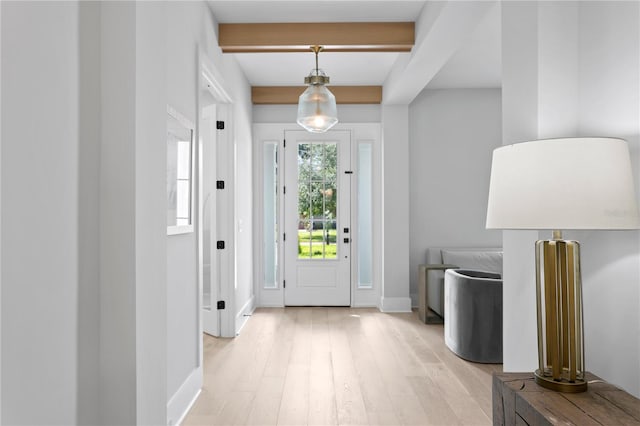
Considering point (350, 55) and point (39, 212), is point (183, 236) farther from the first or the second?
point (350, 55)

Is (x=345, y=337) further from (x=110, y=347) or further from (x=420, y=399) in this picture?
(x=110, y=347)

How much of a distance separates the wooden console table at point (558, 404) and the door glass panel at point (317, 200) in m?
4.00

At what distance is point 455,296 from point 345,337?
3.84 ft

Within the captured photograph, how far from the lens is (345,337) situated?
13.9 ft

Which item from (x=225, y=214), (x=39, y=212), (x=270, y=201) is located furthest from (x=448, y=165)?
(x=39, y=212)

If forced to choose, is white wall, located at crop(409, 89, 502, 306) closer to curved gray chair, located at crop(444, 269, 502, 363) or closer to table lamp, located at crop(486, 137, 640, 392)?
curved gray chair, located at crop(444, 269, 502, 363)

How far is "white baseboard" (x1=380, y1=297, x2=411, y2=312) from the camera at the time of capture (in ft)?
17.6

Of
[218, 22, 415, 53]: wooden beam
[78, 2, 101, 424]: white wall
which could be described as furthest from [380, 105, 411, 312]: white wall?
[78, 2, 101, 424]: white wall

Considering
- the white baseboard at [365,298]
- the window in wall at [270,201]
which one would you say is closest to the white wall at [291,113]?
the window in wall at [270,201]

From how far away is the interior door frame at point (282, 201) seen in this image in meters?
5.59

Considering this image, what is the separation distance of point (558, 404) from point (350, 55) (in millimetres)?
3665

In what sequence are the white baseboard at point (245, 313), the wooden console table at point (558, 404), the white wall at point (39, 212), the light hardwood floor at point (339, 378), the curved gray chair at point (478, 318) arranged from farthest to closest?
the white baseboard at point (245, 313) → the curved gray chair at point (478, 318) → the light hardwood floor at point (339, 378) → the wooden console table at point (558, 404) → the white wall at point (39, 212)

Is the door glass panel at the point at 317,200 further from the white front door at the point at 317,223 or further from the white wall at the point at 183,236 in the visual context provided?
the white wall at the point at 183,236

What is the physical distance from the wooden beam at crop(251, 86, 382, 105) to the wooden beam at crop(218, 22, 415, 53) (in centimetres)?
179
